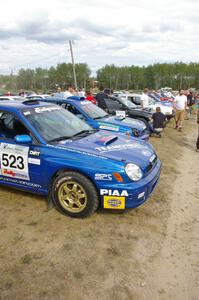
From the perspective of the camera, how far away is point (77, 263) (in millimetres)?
3031

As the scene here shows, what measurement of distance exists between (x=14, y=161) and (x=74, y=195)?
43.5 inches

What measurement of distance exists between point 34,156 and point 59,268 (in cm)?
169

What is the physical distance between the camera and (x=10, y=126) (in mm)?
4488

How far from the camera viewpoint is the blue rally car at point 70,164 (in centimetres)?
371

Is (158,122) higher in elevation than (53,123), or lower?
lower

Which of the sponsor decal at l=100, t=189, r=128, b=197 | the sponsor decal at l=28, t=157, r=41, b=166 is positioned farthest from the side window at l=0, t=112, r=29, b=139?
the sponsor decal at l=100, t=189, r=128, b=197

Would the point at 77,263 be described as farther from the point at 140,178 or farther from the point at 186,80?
the point at 186,80

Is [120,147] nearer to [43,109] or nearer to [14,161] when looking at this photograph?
[43,109]

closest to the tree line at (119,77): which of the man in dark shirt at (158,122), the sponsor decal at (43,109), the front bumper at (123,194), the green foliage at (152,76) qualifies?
the green foliage at (152,76)

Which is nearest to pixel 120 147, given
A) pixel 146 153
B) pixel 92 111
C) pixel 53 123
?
pixel 146 153

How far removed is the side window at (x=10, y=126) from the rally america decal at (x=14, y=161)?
25cm

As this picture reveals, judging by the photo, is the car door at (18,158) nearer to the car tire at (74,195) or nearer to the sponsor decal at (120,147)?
the car tire at (74,195)

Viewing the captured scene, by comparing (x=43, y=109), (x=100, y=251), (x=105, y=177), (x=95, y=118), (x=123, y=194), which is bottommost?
(x=100, y=251)

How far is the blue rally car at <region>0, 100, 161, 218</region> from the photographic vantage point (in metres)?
3.71
